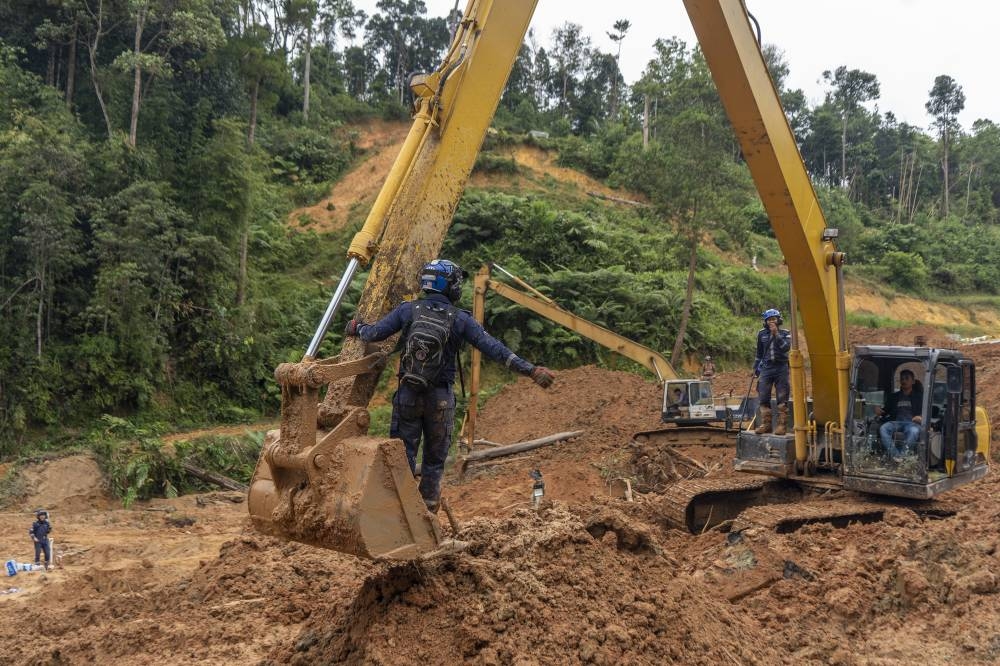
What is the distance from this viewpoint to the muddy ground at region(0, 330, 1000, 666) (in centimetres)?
420

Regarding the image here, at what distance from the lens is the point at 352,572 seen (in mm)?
6129

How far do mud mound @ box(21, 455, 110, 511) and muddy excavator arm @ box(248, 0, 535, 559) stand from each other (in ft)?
31.4

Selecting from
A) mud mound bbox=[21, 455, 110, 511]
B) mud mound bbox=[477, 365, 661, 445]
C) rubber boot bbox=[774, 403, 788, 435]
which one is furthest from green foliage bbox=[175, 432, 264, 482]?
rubber boot bbox=[774, 403, 788, 435]

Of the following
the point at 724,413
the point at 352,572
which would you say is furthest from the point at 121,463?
the point at 724,413

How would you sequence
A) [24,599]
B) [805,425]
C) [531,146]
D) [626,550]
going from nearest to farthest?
[626,550] → [24,599] → [805,425] → [531,146]

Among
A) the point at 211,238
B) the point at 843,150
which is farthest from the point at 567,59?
the point at 211,238

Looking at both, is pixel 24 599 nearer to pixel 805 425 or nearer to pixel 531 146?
pixel 805 425

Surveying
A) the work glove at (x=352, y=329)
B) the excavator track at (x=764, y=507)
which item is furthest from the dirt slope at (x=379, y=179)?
the work glove at (x=352, y=329)

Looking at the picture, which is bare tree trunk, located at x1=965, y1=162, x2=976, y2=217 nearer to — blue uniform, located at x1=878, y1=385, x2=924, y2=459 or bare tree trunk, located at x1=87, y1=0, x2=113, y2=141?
bare tree trunk, located at x1=87, y1=0, x2=113, y2=141

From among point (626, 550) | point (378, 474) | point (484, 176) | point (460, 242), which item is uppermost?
point (484, 176)

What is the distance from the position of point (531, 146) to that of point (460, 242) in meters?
16.2

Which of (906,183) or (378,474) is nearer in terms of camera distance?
(378,474)

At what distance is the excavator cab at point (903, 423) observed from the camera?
7266 millimetres

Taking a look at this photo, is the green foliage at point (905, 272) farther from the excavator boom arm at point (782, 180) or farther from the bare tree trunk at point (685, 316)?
the excavator boom arm at point (782, 180)
